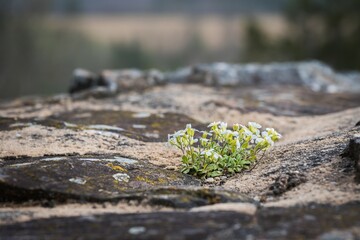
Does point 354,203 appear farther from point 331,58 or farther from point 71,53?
point 71,53

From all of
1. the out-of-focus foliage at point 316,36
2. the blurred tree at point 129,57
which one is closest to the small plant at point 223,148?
the out-of-focus foliage at point 316,36

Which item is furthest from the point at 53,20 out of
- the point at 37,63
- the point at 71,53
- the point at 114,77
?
the point at 114,77

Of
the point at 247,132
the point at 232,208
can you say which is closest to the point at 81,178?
the point at 232,208

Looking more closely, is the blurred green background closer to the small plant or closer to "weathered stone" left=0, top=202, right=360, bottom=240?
the small plant

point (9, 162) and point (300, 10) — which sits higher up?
point (300, 10)

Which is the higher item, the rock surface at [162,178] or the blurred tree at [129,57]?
the rock surface at [162,178]

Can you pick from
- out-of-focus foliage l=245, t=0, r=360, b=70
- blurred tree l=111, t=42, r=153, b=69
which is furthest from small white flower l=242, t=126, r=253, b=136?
blurred tree l=111, t=42, r=153, b=69

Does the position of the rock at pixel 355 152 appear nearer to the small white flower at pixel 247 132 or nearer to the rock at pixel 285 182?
the rock at pixel 285 182
